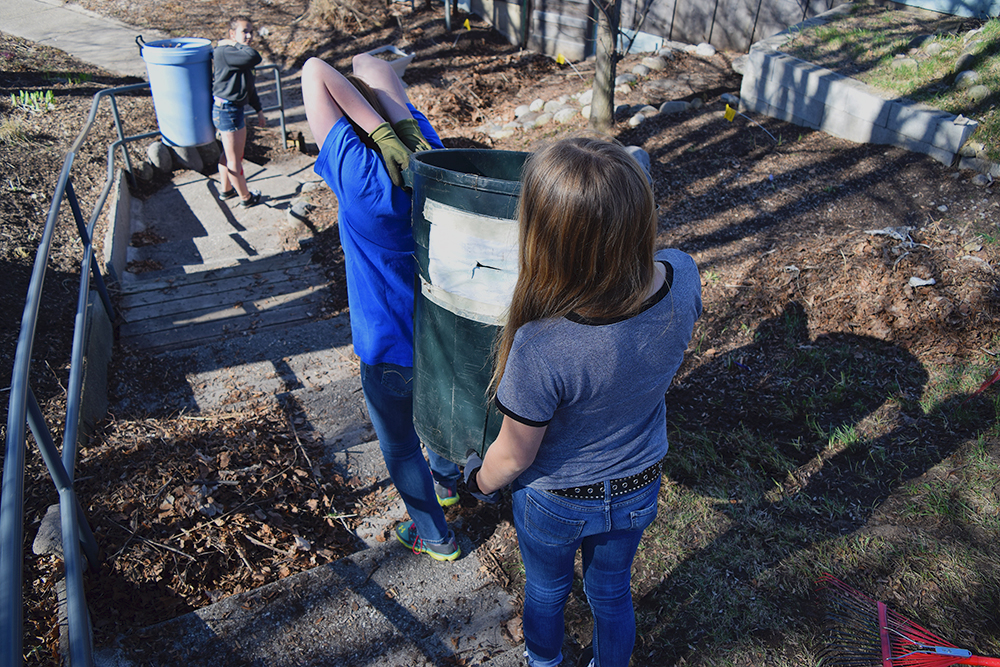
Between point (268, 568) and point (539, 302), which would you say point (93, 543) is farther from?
point (539, 302)

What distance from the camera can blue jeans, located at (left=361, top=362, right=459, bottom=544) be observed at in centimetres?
220

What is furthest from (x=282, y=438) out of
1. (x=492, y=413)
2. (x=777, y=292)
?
(x=777, y=292)

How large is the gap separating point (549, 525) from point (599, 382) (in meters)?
0.50

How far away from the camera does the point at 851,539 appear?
261 centimetres

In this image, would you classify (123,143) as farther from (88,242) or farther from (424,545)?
(424,545)

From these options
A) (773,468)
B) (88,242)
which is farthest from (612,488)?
(88,242)

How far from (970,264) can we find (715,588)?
8.90 ft

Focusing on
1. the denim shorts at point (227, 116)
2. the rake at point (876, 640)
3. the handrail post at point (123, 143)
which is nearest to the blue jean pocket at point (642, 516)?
the rake at point (876, 640)

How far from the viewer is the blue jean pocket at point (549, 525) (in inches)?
66.0

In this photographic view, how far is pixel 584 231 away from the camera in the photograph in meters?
1.29

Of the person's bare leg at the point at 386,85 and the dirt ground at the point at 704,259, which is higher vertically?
the person's bare leg at the point at 386,85

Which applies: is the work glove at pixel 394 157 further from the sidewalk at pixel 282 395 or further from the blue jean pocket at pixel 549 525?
the sidewalk at pixel 282 395

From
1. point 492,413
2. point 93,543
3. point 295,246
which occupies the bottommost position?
point 295,246

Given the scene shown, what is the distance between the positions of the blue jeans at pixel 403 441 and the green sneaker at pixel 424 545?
28 mm
